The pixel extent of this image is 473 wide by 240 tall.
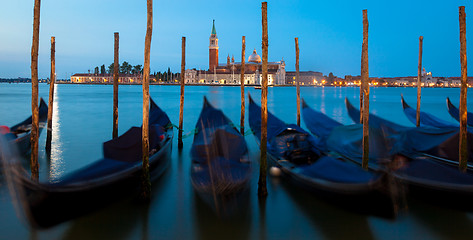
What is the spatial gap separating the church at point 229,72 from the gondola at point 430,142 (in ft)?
210

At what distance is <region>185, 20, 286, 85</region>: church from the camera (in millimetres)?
70375

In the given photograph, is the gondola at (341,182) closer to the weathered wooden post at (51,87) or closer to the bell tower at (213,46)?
the weathered wooden post at (51,87)

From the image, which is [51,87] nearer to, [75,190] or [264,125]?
[75,190]

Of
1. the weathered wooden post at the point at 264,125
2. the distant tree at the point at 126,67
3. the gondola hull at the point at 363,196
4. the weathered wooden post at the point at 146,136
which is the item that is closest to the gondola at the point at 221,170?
the weathered wooden post at the point at 264,125

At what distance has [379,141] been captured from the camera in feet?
14.4

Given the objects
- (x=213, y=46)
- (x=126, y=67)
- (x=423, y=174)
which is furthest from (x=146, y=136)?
(x=126, y=67)

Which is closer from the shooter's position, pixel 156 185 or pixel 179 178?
pixel 156 185

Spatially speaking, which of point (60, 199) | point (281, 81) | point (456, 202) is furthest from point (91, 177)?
point (281, 81)

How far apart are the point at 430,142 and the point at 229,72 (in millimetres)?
68486

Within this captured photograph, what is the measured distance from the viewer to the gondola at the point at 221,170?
10.8ft

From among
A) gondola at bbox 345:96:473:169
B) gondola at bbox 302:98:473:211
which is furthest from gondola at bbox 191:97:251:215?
gondola at bbox 345:96:473:169

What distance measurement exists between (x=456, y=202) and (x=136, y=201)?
10.6 ft

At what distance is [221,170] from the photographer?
3406 mm

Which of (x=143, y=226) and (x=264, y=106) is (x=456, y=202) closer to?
(x=264, y=106)
